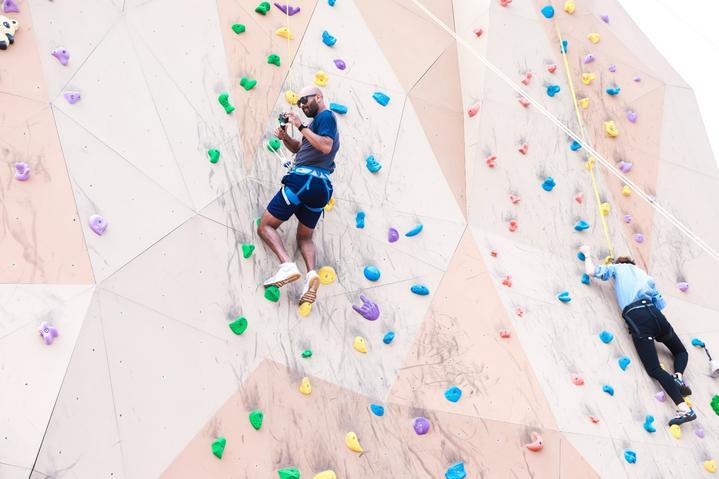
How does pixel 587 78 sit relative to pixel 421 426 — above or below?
above

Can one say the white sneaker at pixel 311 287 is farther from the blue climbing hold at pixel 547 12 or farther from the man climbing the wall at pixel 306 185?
the blue climbing hold at pixel 547 12

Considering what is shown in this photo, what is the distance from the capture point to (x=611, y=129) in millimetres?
6879

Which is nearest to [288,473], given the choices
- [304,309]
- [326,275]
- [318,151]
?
[304,309]

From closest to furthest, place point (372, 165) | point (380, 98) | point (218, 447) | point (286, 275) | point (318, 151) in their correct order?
point (218, 447), point (286, 275), point (318, 151), point (372, 165), point (380, 98)

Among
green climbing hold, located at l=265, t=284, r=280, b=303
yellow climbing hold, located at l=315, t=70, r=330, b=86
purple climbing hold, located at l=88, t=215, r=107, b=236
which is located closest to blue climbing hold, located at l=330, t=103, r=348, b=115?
yellow climbing hold, located at l=315, t=70, r=330, b=86

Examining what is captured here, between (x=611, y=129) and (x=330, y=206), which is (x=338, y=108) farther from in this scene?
(x=611, y=129)

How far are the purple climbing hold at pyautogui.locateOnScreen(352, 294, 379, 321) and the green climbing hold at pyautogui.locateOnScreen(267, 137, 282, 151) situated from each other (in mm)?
1301

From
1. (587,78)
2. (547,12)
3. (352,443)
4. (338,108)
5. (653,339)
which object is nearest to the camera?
(352,443)

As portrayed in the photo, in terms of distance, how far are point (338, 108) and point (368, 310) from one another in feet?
5.75

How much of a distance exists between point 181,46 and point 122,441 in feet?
9.71

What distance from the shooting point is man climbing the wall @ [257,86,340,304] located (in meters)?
4.57

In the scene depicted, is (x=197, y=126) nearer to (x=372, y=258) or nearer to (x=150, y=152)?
(x=150, y=152)

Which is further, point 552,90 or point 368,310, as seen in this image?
point 552,90

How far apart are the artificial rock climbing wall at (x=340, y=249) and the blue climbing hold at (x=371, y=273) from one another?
0.04 metres
